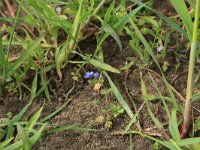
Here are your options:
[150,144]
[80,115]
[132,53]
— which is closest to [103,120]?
[80,115]

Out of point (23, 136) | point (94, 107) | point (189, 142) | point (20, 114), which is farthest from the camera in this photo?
point (94, 107)

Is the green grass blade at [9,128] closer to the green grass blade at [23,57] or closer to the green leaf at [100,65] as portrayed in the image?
the green grass blade at [23,57]

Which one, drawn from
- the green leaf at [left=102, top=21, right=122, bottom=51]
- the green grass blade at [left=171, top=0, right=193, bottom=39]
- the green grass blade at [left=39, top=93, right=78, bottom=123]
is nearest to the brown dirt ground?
the green grass blade at [left=39, top=93, right=78, bottom=123]

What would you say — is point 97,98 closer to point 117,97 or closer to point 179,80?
point 117,97

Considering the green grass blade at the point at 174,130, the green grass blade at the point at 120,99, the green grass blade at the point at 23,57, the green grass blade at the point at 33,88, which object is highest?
the green grass blade at the point at 23,57

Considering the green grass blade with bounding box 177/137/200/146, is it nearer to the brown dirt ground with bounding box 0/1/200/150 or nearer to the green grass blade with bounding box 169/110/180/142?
the green grass blade with bounding box 169/110/180/142

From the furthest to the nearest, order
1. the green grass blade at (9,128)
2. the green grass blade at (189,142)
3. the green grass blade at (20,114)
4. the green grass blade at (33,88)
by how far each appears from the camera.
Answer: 1. the green grass blade at (33,88)
2. the green grass blade at (20,114)
3. the green grass blade at (9,128)
4. the green grass blade at (189,142)

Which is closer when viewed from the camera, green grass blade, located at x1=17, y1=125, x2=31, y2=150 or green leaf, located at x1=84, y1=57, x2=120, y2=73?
green grass blade, located at x1=17, y1=125, x2=31, y2=150

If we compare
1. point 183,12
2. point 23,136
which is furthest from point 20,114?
point 183,12

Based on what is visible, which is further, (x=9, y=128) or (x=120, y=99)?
(x=120, y=99)

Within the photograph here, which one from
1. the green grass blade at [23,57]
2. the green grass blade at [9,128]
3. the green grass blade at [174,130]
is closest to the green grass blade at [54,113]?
the green grass blade at [9,128]

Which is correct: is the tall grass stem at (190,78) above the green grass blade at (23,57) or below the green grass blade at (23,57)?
below

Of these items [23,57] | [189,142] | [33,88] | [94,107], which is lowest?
[189,142]

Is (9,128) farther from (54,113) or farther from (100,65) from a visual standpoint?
(100,65)
